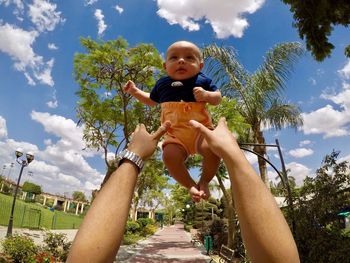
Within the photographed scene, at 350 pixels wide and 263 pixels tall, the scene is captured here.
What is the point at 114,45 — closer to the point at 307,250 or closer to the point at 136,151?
the point at 307,250

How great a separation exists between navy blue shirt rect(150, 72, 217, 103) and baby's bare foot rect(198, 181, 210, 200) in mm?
558

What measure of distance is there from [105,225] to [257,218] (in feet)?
Answer: 1.78

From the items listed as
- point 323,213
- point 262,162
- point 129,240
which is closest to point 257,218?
point 323,213

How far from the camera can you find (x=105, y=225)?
3.58 ft

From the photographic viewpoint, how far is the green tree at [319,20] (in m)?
5.38

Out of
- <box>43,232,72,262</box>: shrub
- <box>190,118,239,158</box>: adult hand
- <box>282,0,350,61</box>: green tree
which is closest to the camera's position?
<box>190,118,239,158</box>: adult hand

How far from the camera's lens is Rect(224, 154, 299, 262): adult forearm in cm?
106

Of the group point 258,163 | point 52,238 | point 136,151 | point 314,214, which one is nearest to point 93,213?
point 136,151

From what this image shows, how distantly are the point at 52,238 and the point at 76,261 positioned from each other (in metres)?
13.4

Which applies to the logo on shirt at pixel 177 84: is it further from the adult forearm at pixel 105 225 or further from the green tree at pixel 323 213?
the green tree at pixel 323 213

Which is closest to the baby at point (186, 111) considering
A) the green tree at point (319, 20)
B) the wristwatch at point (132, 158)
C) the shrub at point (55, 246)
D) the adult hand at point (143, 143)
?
the adult hand at point (143, 143)

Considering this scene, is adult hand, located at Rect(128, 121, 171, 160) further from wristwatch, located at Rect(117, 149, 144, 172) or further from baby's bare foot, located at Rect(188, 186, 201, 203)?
baby's bare foot, located at Rect(188, 186, 201, 203)

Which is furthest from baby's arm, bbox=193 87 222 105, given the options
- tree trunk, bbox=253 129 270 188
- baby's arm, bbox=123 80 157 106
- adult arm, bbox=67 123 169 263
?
tree trunk, bbox=253 129 270 188

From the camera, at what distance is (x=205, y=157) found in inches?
77.1
